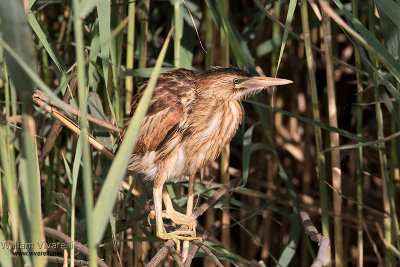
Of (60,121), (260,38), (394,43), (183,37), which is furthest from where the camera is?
(260,38)

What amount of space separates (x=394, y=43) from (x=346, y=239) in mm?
1239

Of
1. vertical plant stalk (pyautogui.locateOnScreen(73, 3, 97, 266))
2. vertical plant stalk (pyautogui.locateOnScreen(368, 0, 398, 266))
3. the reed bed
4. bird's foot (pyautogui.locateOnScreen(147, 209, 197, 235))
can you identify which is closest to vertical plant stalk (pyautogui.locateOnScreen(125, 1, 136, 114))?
the reed bed

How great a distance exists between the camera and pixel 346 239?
104 inches

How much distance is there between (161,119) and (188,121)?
9cm

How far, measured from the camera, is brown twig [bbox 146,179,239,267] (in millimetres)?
1445

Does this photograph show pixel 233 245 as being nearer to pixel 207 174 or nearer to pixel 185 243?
pixel 207 174

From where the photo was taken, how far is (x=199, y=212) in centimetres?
178

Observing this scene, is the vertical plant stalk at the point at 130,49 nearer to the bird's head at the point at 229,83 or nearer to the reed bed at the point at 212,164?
the reed bed at the point at 212,164

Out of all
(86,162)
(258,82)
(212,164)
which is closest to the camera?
(86,162)

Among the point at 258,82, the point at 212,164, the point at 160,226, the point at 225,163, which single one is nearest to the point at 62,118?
the point at 160,226

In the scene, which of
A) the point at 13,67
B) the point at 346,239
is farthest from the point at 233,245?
the point at 13,67

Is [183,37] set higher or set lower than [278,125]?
higher

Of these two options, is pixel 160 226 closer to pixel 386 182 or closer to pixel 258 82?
pixel 258 82

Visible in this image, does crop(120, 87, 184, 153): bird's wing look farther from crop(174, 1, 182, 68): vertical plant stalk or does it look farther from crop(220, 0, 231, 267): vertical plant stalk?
crop(220, 0, 231, 267): vertical plant stalk
